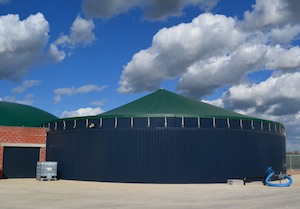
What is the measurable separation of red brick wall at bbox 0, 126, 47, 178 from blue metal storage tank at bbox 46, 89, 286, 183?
459 cm

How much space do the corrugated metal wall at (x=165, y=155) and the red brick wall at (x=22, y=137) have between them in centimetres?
612

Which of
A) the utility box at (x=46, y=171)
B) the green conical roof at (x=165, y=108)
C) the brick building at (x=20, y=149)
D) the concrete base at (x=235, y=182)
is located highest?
the green conical roof at (x=165, y=108)

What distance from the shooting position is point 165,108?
3541cm

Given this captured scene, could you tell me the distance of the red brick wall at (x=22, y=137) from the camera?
36.8 meters

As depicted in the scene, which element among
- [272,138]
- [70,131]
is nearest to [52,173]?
[70,131]

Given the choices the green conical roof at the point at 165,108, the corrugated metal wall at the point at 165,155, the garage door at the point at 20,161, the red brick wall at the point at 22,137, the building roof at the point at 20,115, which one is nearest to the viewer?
the corrugated metal wall at the point at 165,155

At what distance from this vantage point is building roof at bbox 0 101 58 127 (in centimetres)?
4600

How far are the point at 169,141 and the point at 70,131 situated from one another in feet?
32.7

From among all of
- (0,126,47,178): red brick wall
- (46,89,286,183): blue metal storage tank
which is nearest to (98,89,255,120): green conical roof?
(46,89,286,183): blue metal storage tank

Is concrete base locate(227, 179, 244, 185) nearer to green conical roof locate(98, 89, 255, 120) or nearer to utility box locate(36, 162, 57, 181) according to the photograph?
green conical roof locate(98, 89, 255, 120)

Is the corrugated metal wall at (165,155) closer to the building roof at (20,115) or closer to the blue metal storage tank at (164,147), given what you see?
the blue metal storage tank at (164,147)

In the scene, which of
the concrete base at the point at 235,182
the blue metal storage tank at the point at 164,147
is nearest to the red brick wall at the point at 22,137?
the blue metal storage tank at the point at 164,147

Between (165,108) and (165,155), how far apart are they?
17.8 ft

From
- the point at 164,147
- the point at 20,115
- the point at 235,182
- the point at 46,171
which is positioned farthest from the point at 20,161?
the point at 235,182
